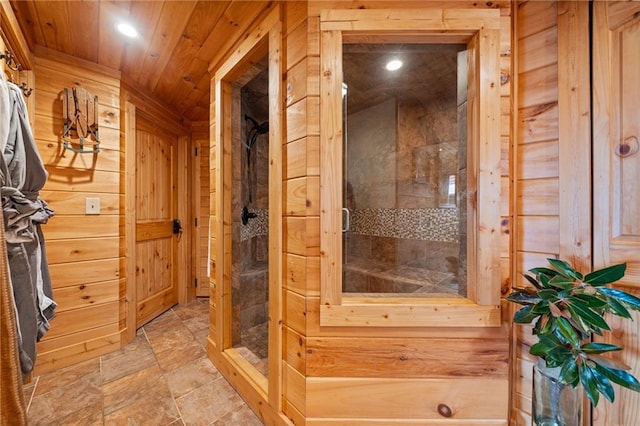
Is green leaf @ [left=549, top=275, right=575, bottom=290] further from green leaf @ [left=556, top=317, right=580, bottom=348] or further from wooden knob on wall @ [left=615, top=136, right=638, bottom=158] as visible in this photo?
wooden knob on wall @ [left=615, top=136, right=638, bottom=158]

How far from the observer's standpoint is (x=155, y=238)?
94.0 inches

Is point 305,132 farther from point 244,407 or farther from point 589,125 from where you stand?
point 244,407

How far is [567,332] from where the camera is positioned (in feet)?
2.47

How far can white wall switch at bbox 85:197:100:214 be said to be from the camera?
5.66 ft

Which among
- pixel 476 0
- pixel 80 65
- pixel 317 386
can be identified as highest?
pixel 80 65

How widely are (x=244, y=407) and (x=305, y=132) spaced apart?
1.50 metres

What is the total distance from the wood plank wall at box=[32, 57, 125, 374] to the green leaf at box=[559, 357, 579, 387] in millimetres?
2635

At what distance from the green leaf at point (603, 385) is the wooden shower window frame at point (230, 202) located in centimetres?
114

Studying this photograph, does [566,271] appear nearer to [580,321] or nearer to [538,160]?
[580,321]

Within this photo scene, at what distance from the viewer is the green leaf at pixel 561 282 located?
787 mm

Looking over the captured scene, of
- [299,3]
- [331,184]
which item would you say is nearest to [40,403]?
[331,184]

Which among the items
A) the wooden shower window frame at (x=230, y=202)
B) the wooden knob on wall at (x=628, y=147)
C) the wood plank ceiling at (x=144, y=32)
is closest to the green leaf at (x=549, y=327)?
the wooden knob on wall at (x=628, y=147)

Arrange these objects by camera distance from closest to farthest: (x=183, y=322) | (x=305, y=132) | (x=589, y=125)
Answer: (x=589, y=125), (x=305, y=132), (x=183, y=322)

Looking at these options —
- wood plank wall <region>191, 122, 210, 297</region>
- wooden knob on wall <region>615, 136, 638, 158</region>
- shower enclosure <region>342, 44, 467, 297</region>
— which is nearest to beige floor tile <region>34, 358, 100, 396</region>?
wood plank wall <region>191, 122, 210, 297</region>
